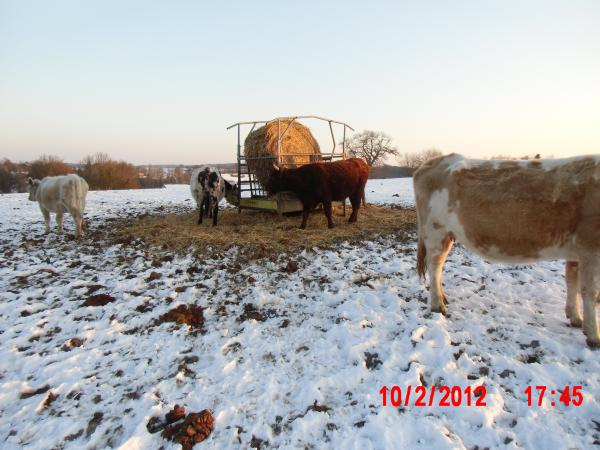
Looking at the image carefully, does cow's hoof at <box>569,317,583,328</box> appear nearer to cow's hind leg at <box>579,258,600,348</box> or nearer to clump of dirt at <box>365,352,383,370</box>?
cow's hind leg at <box>579,258,600,348</box>

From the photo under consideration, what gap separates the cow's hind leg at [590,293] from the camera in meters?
3.03

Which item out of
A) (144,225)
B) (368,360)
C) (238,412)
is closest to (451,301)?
(368,360)

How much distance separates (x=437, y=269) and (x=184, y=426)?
122 inches

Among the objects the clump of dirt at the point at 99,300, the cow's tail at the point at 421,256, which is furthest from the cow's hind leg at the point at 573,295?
the clump of dirt at the point at 99,300

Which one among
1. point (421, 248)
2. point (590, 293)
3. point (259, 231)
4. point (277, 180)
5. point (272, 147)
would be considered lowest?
point (590, 293)

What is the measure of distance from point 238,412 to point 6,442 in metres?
1.61

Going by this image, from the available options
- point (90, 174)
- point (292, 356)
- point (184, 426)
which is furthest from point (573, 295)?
point (90, 174)

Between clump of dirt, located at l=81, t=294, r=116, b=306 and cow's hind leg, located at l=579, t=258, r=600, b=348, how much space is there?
530 centimetres

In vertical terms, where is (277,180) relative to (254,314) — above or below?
above

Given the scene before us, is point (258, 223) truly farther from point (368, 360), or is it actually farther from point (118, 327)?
point (368, 360)

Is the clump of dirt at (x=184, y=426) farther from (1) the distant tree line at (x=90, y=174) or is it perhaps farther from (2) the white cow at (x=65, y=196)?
(1) the distant tree line at (x=90, y=174)

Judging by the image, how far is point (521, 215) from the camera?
3.28m

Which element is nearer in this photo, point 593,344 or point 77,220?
point 593,344

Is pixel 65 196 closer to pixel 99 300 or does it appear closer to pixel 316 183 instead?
pixel 99 300
